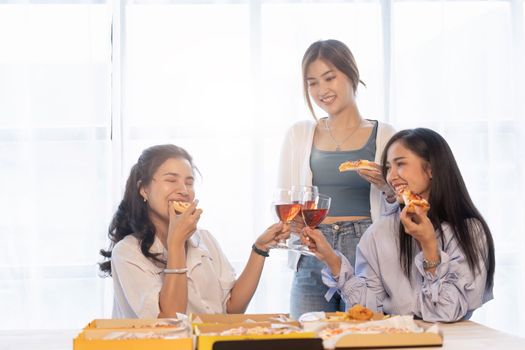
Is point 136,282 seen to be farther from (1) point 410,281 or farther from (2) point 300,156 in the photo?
(2) point 300,156

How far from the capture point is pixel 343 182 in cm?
293

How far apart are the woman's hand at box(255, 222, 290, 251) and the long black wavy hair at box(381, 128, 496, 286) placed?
38 centimetres

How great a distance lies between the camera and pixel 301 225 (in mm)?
2412

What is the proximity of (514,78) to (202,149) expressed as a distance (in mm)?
1905

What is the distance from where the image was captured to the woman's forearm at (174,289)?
7.45 ft

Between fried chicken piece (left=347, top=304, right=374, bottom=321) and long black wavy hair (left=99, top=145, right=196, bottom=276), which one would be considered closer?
fried chicken piece (left=347, top=304, right=374, bottom=321)

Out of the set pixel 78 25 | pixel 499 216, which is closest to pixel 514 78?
pixel 499 216

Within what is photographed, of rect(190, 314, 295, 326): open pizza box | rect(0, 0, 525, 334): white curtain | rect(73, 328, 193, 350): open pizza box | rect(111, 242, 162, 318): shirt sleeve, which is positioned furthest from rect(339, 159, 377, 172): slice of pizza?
rect(0, 0, 525, 334): white curtain

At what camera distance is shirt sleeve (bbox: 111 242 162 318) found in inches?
90.4

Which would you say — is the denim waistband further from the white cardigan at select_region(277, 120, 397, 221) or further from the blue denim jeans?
the white cardigan at select_region(277, 120, 397, 221)

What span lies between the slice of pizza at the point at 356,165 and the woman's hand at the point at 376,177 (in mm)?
10

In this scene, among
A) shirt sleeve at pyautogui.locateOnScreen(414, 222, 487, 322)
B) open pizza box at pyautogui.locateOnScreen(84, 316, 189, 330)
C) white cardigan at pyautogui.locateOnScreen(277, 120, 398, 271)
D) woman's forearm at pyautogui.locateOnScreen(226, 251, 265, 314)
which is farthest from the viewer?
white cardigan at pyautogui.locateOnScreen(277, 120, 398, 271)

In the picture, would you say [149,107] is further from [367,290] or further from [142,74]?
[367,290]

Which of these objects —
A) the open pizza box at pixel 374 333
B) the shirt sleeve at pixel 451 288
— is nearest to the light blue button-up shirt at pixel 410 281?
the shirt sleeve at pixel 451 288
